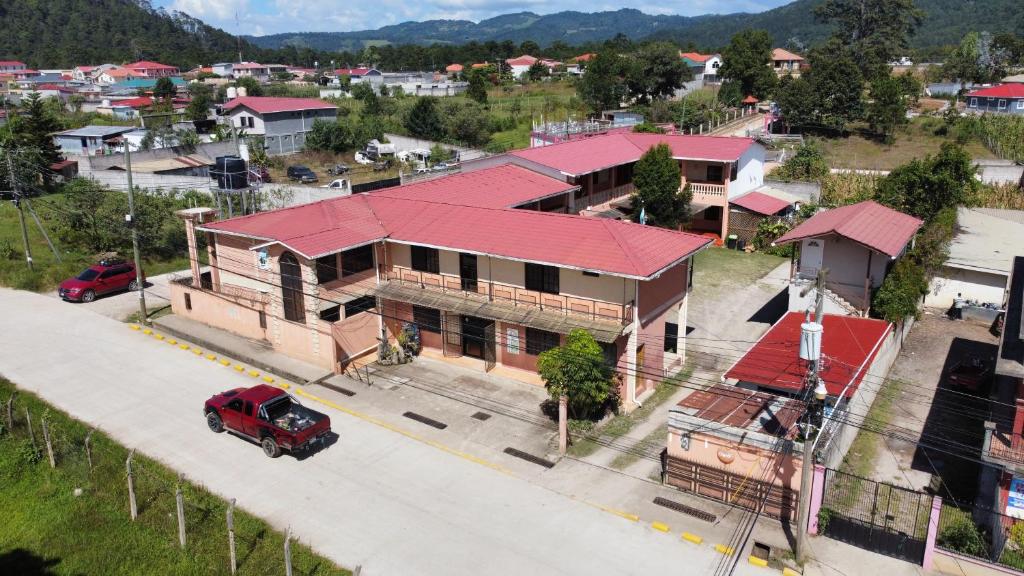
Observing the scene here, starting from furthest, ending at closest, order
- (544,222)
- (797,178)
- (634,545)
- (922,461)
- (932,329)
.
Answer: (797,178)
(932,329)
(544,222)
(922,461)
(634,545)

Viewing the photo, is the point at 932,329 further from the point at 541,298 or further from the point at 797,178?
the point at 797,178

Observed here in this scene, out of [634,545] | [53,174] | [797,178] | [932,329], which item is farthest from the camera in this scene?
[797,178]

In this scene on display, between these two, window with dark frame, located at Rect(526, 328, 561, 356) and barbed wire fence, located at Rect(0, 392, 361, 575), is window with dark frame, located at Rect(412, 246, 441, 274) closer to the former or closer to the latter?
window with dark frame, located at Rect(526, 328, 561, 356)

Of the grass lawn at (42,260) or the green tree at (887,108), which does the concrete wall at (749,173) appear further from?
the grass lawn at (42,260)

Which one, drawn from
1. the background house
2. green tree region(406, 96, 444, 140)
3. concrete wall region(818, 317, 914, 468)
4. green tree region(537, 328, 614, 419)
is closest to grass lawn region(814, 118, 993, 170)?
the background house

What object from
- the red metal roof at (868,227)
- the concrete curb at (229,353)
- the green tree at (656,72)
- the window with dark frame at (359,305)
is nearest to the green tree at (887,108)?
the green tree at (656,72)

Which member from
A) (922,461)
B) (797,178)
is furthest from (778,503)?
(797,178)
